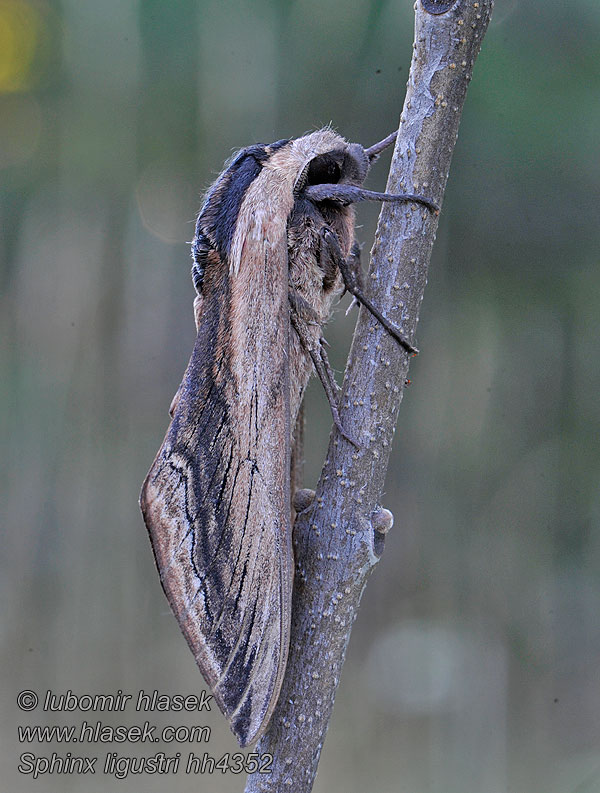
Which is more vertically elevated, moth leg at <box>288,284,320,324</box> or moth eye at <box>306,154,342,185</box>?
moth eye at <box>306,154,342,185</box>

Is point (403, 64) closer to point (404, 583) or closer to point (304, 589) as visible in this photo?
point (404, 583)

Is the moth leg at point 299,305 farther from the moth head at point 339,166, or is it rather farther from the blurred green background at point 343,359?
the blurred green background at point 343,359

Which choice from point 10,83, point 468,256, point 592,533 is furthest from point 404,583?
point 10,83

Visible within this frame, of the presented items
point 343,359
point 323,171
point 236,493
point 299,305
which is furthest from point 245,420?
point 343,359

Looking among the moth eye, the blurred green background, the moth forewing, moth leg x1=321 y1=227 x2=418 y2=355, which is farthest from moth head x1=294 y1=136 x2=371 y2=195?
the blurred green background

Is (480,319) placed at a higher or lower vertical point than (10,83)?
lower

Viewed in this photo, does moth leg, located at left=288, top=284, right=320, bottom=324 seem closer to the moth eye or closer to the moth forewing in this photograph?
the moth forewing

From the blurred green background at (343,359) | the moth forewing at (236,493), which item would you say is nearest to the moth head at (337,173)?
the moth forewing at (236,493)
